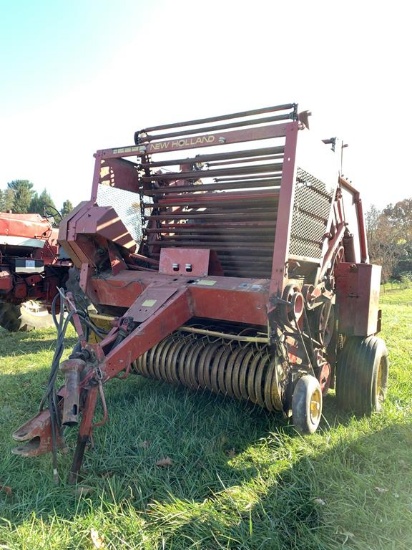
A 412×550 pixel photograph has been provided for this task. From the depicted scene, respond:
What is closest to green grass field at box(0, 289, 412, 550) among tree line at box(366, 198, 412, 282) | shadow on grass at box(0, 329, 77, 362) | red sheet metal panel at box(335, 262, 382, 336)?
red sheet metal panel at box(335, 262, 382, 336)

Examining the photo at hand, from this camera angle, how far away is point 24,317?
293 inches

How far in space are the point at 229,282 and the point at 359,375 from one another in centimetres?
151

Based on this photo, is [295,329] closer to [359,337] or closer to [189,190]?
[359,337]

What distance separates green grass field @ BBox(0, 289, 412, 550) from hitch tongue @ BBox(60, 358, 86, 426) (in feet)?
1.41

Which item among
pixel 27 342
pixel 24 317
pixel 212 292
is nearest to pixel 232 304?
pixel 212 292

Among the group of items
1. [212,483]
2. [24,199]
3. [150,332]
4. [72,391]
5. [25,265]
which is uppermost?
[24,199]

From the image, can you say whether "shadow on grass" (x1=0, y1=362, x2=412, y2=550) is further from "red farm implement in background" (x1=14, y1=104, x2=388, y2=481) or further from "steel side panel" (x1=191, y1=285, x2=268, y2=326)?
"steel side panel" (x1=191, y1=285, x2=268, y2=326)

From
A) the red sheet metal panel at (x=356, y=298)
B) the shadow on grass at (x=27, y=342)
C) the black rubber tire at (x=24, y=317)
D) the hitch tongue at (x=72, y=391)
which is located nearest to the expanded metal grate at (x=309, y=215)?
the red sheet metal panel at (x=356, y=298)

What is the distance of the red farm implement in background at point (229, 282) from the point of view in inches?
116

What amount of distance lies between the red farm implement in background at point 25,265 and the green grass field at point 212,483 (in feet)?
9.86

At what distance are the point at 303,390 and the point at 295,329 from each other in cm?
41

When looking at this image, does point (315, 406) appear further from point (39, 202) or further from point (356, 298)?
point (39, 202)

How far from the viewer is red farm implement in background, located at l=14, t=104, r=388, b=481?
2.94m

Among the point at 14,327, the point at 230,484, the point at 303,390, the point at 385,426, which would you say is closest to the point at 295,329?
the point at 303,390
